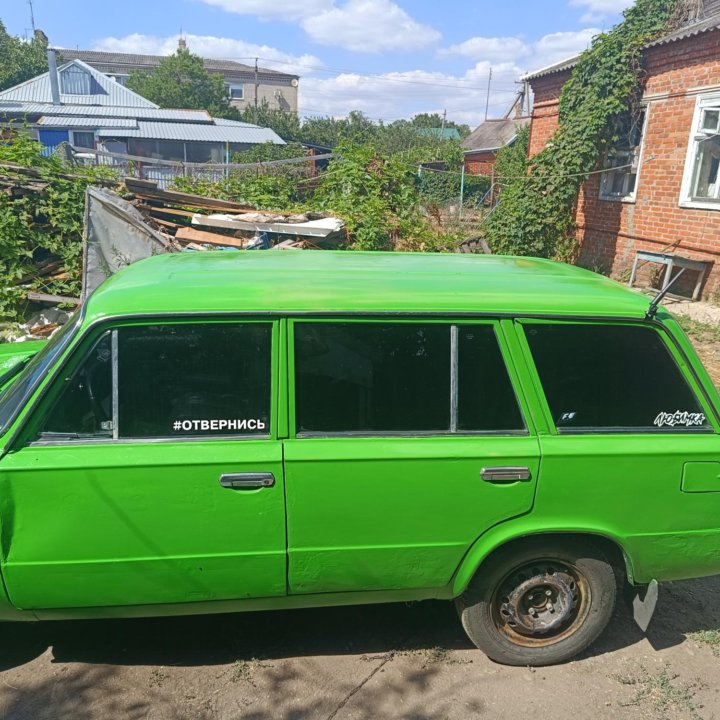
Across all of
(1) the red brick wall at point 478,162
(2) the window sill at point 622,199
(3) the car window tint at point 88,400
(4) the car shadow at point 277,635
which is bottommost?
(4) the car shadow at point 277,635

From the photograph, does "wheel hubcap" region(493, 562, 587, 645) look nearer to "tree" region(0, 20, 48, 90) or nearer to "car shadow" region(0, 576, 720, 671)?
"car shadow" region(0, 576, 720, 671)

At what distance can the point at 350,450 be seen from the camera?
8.60ft

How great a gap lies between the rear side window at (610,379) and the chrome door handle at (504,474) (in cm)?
28

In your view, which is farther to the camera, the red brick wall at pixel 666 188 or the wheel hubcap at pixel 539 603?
the red brick wall at pixel 666 188

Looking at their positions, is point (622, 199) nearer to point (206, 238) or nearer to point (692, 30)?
point (692, 30)

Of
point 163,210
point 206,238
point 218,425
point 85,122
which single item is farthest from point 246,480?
point 85,122

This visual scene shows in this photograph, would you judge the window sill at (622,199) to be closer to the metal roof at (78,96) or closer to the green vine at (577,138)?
the green vine at (577,138)

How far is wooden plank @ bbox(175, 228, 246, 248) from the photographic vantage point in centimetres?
945

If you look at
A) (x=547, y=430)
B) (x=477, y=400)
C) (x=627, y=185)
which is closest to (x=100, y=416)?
(x=477, y=400)

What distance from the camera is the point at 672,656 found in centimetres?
321

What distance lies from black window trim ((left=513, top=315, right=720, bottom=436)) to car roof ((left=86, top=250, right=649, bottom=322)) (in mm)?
33

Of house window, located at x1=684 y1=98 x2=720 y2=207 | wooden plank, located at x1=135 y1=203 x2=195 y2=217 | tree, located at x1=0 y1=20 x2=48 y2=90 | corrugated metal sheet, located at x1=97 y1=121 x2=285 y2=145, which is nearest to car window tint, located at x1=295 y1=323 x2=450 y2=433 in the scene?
wooden plank, located at x1=135 y1=203 x2=195 y2=217

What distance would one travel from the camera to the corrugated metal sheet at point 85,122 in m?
36.9

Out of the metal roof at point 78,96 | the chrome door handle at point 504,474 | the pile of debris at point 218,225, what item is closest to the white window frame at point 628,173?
the pile of debris at point 218,225
